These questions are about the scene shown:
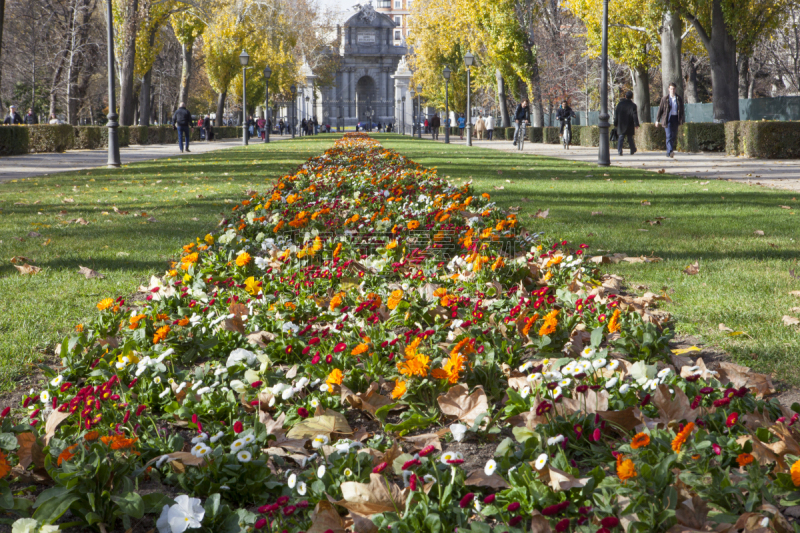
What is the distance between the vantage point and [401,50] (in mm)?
94188

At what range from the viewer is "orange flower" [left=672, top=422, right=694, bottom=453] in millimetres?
1941

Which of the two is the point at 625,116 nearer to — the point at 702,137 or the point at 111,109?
the point at 702,137

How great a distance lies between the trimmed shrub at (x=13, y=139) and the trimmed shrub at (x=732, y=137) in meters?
20.5

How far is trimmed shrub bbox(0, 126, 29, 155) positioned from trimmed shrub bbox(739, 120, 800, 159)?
20.6 meters

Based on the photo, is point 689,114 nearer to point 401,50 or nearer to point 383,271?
point 383,271

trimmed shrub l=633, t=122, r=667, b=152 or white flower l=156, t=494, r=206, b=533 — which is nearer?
white flower l=156, t=494, r=206, b=533

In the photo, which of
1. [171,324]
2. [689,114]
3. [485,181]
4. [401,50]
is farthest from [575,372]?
[401,50]

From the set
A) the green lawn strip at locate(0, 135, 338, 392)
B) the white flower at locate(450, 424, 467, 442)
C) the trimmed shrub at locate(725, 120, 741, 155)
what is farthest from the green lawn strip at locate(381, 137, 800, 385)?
the trimmed shrub at locate(725, 120, 741, 155)

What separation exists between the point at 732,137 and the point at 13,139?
20762mm

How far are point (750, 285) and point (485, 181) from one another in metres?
8.26

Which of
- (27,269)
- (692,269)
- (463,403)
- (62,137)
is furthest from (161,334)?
(62,137)

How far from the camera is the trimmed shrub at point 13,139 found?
2191 cm

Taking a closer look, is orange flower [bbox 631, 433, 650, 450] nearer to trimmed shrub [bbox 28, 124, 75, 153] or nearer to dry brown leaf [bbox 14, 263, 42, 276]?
dry brown leaf [bbox 14, 263, 42, 276]

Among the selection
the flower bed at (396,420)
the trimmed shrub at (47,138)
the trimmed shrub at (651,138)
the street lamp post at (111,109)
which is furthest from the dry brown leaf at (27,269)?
the trimmed shrub at (47,138)
